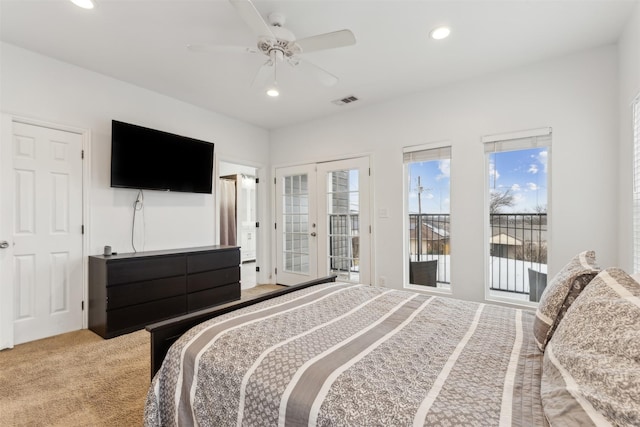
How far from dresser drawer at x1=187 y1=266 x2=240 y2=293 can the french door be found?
3.78ft

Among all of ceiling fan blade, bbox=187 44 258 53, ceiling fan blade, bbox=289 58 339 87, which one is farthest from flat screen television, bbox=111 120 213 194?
ceiling fan blade, bbox=289 58 339 87

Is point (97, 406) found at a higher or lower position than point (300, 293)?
lower

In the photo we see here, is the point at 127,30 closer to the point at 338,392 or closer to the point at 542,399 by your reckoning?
the point at 338,392

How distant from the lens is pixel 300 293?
213 centimetres

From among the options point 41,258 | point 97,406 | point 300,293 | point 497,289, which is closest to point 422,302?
point 300,293

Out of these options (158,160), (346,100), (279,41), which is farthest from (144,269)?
(346,100)

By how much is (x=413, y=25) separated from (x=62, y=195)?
366cm

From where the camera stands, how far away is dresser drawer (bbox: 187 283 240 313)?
11.7 feet

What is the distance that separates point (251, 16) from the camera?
180 centimetres

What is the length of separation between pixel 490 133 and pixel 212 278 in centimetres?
368

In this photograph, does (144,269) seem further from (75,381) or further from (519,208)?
(519,208)

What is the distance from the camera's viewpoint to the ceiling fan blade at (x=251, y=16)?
1675 mm

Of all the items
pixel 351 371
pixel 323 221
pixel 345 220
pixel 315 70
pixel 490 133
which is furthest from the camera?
pixel 323 221

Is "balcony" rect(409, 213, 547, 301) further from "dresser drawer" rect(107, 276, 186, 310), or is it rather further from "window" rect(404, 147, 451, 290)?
"dresser drawer" rect(107, 276, 186, 310)
